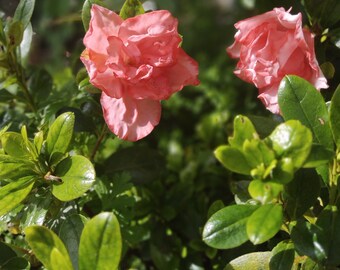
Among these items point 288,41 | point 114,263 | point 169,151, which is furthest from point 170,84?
point 169,151

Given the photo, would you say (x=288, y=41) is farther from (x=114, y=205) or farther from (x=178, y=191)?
(x=178, y=191)

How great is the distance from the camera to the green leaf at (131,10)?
953 millimetres

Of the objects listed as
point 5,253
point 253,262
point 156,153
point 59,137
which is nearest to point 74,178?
point 59,137

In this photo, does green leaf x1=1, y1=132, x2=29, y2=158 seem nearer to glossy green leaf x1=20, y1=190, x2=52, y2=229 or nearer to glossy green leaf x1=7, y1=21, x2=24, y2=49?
glossy green leaf x1=20, y1=190, x2=52, y2=229

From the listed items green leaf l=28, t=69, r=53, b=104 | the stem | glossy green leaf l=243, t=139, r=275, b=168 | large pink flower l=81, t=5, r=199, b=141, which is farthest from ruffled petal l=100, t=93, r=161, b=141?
green leaf l=28, t=69, r=53, b=104

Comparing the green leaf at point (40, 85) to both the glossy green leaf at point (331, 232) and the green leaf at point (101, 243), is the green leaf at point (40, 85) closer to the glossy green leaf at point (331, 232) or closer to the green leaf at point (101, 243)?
the green leaf at point (101, 243)

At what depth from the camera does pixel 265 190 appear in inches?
29.2

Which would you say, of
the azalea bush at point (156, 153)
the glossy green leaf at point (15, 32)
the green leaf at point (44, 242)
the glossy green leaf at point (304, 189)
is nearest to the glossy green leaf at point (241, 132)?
the azalea bush at point (156, 153)

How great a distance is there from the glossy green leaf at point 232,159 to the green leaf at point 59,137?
0.24 meters

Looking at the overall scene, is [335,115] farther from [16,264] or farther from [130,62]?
[16,264]

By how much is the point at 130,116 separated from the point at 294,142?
0.94 ft

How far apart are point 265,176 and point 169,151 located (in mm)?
909

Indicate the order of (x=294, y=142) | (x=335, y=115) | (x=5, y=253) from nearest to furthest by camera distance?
(x=294, y=142) < (x=335, y=115) < (x=5, y=253)

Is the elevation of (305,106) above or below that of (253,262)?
above
